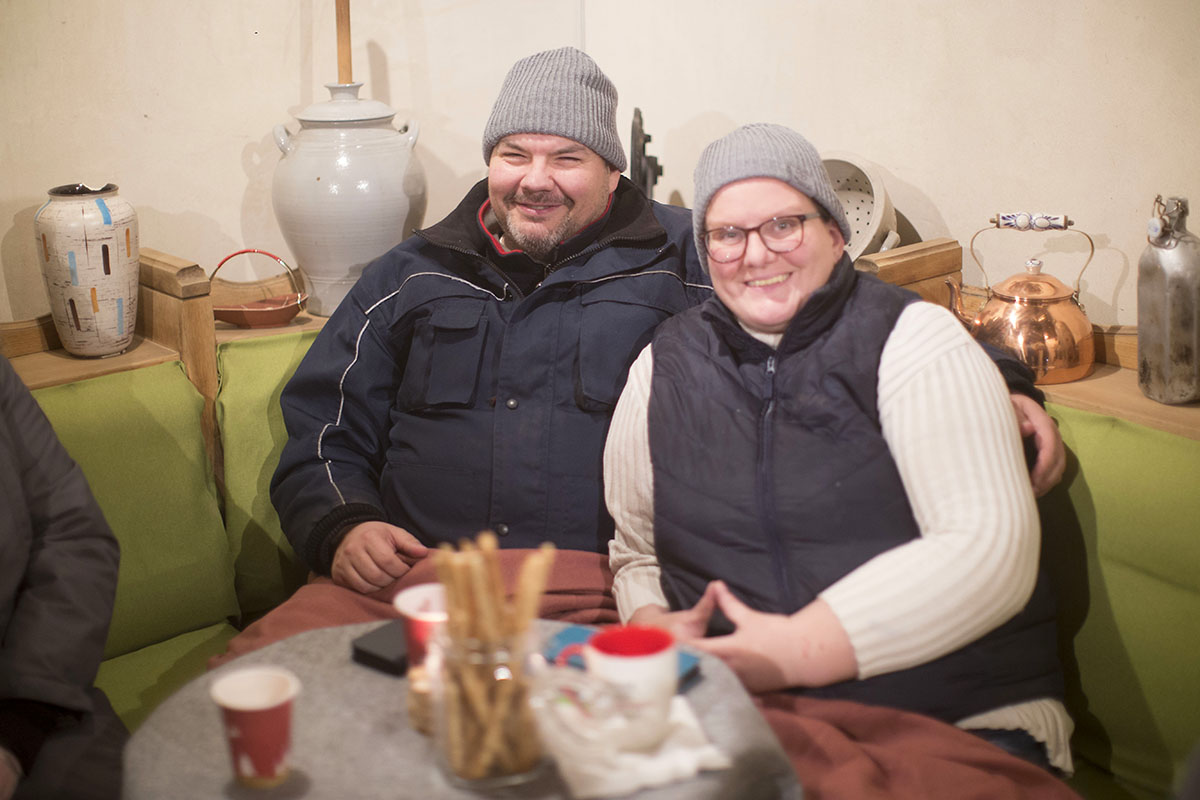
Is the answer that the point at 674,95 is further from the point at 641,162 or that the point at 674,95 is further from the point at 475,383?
the point at 475,383

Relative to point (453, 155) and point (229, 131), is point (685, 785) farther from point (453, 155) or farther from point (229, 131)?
point (453, 155)

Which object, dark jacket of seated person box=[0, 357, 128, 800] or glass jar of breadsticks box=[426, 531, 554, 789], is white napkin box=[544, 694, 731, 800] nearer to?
glass jar of breadsticks box=[426, 531, 554, 789]

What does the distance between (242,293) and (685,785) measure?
194 centimetres

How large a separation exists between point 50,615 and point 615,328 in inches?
39.3

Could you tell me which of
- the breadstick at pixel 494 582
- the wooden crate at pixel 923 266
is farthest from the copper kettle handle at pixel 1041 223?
the breadstick at pixel 494 582

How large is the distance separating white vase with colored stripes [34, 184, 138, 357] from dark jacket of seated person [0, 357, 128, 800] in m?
0.54

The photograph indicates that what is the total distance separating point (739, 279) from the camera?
156cm

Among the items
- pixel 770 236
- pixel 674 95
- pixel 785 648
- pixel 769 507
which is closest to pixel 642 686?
pixel 785 648

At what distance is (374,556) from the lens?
183 centimetres

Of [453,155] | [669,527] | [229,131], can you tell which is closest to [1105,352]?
[669,527]

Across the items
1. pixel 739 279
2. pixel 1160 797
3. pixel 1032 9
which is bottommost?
pixel 1160 797

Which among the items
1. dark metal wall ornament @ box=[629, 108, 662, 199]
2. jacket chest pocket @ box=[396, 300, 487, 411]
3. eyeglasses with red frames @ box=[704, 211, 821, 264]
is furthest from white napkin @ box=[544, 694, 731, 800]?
dark metal wall ornament @ box=[629, 108, 662, 199]

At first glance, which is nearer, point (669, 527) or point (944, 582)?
point (944, 582)

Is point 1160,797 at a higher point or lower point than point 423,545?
lower
